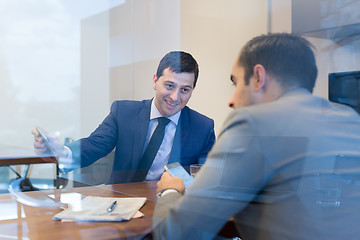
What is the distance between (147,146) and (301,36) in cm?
73

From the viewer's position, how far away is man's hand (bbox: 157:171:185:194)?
104 cm

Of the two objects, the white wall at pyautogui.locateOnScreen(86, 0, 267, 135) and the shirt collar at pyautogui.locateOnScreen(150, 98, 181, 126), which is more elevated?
the white wall at pyautogui.locateOnScreen(86, 0, 267, 135)

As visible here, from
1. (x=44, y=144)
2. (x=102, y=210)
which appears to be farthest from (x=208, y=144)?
(x=44, y=144)

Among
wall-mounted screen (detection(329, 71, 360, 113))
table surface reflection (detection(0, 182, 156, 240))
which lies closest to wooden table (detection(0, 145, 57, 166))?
table surface reflection (detection(0, 182, 156, 240))

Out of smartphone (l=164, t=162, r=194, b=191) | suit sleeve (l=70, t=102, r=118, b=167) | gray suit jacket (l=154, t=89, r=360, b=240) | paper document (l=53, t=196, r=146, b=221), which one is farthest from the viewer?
suit sleeve (l=70, t=102, r=118, b=167)

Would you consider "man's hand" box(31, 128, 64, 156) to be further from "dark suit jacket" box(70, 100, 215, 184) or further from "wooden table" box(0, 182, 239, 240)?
"wooden table" box(0, 182, 239, 240)

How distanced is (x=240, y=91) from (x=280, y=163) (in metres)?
0.23

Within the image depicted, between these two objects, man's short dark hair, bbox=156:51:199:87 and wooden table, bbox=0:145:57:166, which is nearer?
man's short dark hair, bbox=156:51:199:87

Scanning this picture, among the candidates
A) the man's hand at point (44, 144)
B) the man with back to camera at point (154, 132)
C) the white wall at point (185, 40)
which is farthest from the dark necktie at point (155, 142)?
the man's hand at point (44, 144)

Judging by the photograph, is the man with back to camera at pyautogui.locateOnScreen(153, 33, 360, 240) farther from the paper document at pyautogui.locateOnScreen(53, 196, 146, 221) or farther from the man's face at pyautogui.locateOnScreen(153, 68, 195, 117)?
the man's face at pyautogui.locateOnScreen(153, 68, 195, 117)

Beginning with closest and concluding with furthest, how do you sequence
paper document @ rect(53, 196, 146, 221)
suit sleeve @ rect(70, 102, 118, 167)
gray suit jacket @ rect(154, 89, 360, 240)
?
gray suit jacket @ rect(154, 89, 360, 240), paper document @ rect(53, 196, 146, 221), suit sleeve @ rect(70, 102, 118, 167)

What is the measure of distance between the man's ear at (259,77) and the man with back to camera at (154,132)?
242mm

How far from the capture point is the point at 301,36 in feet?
3.19

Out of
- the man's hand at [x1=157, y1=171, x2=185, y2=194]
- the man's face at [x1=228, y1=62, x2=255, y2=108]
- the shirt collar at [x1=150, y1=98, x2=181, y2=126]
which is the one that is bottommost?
the man's hand at [x1=157, y1=171, x2=185, y2=194]
